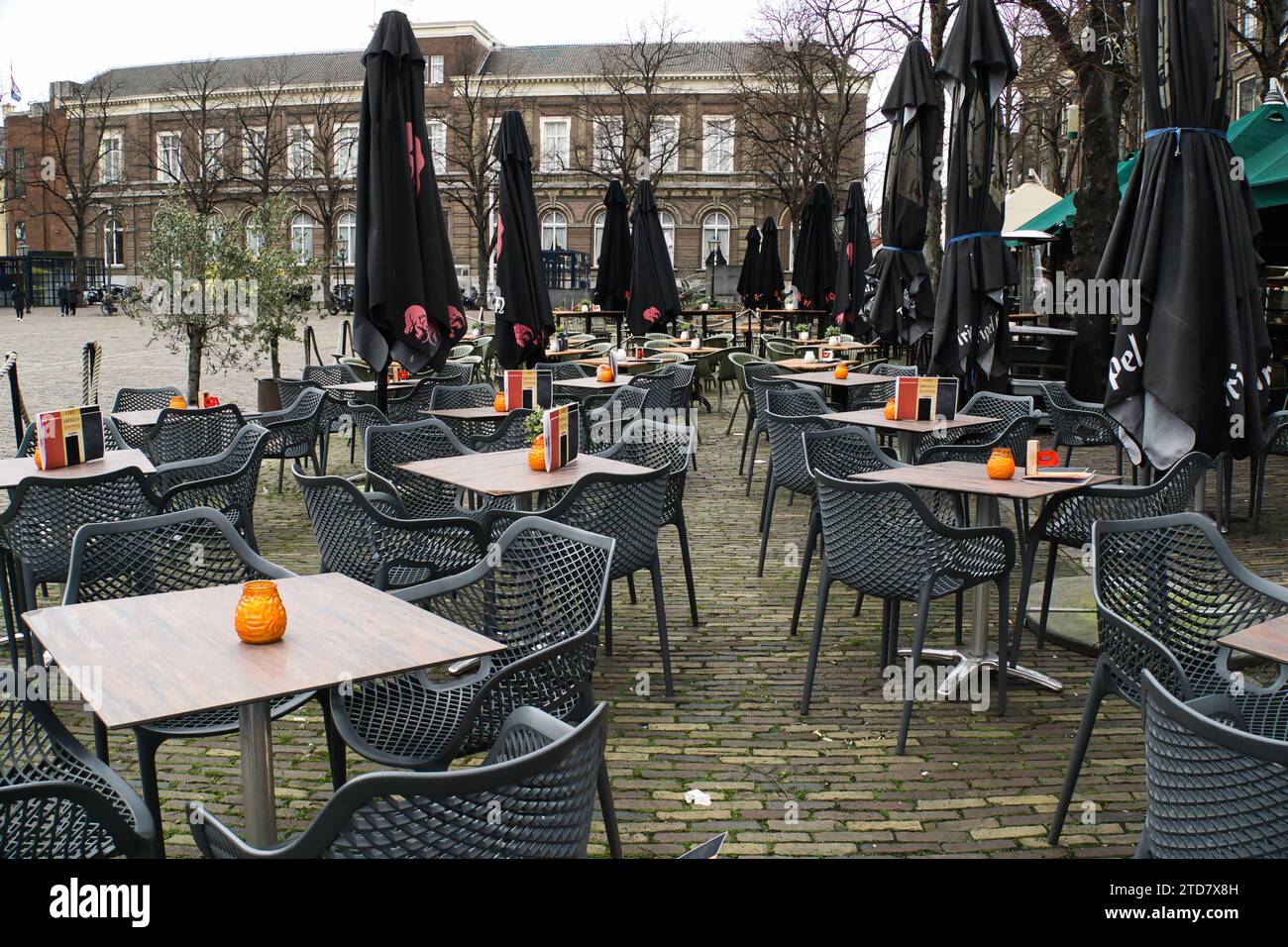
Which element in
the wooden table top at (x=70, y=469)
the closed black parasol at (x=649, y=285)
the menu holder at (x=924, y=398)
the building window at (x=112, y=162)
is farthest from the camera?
the building window at (x=112, y=162)

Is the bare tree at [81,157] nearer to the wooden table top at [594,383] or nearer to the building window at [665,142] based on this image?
the building window at [665,142]

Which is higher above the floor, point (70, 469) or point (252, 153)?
point (252, 153)

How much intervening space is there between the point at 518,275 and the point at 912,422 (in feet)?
13.1

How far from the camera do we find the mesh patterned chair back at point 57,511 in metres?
4.61

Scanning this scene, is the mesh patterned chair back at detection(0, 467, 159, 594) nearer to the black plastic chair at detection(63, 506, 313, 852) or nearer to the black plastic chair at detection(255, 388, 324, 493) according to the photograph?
the black plastic chair at detection(63, 506, 313, 852)

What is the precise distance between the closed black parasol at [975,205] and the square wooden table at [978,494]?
1.89 meters

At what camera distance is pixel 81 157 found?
5022cm

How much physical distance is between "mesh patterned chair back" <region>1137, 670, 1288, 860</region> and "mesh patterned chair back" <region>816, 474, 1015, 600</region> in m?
1.98

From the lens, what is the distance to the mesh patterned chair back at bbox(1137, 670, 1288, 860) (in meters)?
1.96

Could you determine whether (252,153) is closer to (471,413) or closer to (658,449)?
(471,413)

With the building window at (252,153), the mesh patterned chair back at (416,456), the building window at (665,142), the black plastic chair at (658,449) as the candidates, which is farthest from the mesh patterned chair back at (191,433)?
the building window at (252,153)

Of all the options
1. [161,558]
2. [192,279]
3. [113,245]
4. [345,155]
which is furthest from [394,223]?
[113,245]

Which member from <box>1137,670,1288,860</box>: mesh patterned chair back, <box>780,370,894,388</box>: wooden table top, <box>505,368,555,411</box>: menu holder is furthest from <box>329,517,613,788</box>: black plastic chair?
<box>780,370,894,388</box>: wooden table top

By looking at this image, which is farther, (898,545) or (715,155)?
(715,155)
